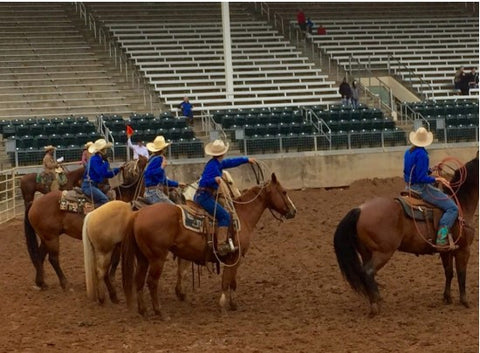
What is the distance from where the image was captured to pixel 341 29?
3441 cm

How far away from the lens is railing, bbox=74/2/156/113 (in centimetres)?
2909

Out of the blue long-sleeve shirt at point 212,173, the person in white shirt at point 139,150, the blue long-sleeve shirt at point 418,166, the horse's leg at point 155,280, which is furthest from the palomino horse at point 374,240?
the person in white shirt at point 139,150

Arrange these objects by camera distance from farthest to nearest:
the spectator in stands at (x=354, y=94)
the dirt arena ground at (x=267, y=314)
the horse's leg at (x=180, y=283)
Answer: the spectator in stands at (x=354, y=94) < the horse's leg at (x=180, y=283) < the dirt arena ground at (x=267, y=314)

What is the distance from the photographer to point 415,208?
1050 centimetres

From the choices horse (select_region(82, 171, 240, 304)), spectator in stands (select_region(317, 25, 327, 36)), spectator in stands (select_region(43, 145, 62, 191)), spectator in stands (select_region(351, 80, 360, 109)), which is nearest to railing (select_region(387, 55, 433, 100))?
spectator in stands (select_region(351, 80, 360, 109))

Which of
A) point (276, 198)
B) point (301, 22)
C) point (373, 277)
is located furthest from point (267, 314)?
point (301, 22)

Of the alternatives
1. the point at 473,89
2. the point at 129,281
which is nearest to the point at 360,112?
the point at 473,89

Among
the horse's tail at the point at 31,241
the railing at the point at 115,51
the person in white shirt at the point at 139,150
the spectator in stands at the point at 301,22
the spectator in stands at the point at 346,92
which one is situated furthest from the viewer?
the spectator in stands at the point at 301,22

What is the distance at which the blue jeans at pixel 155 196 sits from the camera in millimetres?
11461

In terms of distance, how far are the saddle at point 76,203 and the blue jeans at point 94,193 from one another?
0.06m

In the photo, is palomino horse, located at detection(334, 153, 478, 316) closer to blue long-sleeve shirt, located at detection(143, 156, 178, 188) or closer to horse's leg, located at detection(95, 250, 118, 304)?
blue long-sleeve shirt, located at detection(143, 156, 178, 188)

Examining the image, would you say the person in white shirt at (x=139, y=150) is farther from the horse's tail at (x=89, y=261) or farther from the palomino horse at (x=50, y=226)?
the horse's tail at (x=89, y=261)

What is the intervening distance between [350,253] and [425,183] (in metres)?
1.26

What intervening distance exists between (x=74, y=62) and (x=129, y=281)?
20.3 m
